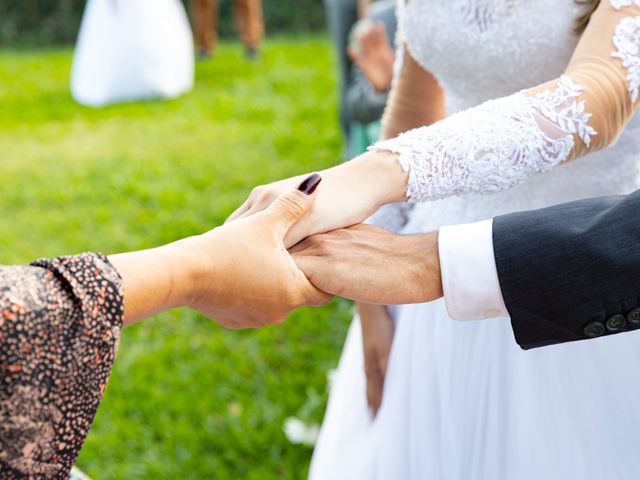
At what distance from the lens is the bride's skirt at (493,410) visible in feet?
4.60

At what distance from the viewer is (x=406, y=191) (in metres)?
1.37

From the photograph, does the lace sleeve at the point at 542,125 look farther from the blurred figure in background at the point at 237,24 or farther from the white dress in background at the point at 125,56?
the blurred figure in background at the point at 237,24

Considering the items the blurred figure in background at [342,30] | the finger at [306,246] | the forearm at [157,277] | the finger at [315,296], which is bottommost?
the blurred figure in background at [342,30]

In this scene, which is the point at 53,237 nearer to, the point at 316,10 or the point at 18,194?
the point at 18,194

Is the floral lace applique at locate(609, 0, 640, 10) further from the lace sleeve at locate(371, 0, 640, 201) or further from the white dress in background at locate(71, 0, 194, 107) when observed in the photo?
the white dress in background at locate(71, 0, 194, 107)

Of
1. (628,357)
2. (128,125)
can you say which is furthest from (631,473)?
(128,125)

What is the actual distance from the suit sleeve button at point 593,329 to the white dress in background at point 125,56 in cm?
630

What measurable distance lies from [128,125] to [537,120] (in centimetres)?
541

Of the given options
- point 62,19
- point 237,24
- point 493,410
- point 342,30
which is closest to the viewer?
point 493,410

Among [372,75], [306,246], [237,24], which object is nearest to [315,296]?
[306,246]

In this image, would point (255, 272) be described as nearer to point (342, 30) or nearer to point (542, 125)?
point (542, 125)

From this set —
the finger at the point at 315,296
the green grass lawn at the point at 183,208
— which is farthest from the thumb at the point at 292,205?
the green grass lawn at the point at 183,208

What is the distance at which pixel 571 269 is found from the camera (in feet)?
3.85

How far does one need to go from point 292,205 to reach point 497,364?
520mm
